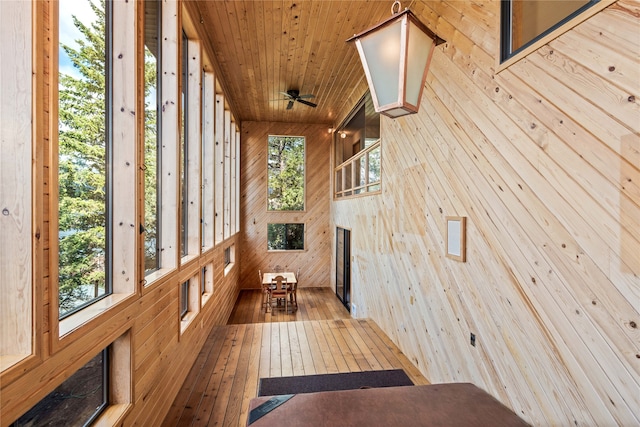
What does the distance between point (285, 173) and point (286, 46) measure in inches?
185

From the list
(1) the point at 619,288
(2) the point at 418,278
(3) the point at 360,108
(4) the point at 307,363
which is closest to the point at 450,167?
(2) the point at 418,278

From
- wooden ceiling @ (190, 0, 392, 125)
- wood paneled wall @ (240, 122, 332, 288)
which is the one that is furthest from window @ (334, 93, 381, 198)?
A: wood paneled wall @ (240, 122, 332, 288)

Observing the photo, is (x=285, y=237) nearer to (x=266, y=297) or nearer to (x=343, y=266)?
(x=266, y=297)

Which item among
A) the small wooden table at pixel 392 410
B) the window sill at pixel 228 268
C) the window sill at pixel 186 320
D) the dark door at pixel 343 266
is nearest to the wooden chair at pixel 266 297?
the window sill at pixel 228 268

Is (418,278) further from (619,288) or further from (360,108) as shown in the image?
(360,108)

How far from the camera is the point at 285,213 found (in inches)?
353

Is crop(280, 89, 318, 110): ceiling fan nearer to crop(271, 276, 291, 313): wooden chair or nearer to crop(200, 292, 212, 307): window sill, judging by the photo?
crop(271, 276, 291, 313): wooden chair

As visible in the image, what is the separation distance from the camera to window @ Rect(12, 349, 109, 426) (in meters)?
1.26

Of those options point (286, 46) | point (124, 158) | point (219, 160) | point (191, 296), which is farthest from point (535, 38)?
point (219, 160)

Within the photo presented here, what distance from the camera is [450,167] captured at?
2553mm

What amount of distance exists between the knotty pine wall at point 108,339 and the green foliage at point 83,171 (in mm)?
221

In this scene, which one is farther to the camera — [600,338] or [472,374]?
[472,374]

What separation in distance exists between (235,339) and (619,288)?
3.87 meters

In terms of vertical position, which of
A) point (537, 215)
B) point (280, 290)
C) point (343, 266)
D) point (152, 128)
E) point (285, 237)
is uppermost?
point (152, 128)
